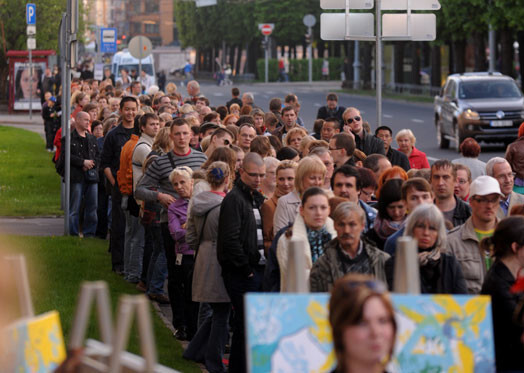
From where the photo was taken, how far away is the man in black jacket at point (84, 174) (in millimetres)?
17172

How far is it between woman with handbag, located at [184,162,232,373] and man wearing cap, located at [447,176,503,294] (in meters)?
2.05

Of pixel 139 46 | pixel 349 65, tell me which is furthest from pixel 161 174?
pixel 349 65

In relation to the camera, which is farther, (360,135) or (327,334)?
(360,135)

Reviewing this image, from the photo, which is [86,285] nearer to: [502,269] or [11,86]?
[502,269]

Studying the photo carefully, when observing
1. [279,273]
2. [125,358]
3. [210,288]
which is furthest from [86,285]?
[210,288]

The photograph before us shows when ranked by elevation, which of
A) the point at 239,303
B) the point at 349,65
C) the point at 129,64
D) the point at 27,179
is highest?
the point at 129,64

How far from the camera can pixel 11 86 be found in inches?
1955

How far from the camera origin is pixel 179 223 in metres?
10.8

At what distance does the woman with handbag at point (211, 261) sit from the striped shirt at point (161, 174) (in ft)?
6.62

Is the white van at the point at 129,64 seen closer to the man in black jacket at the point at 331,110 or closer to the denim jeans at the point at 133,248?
the man in black jacket at the point at 331,110

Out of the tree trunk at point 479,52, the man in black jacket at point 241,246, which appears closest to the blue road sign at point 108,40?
the tree trunk at point 479,52

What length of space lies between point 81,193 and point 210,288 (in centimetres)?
830

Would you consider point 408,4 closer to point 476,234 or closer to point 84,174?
point 84,174

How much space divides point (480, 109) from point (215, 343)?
22.3 metres
